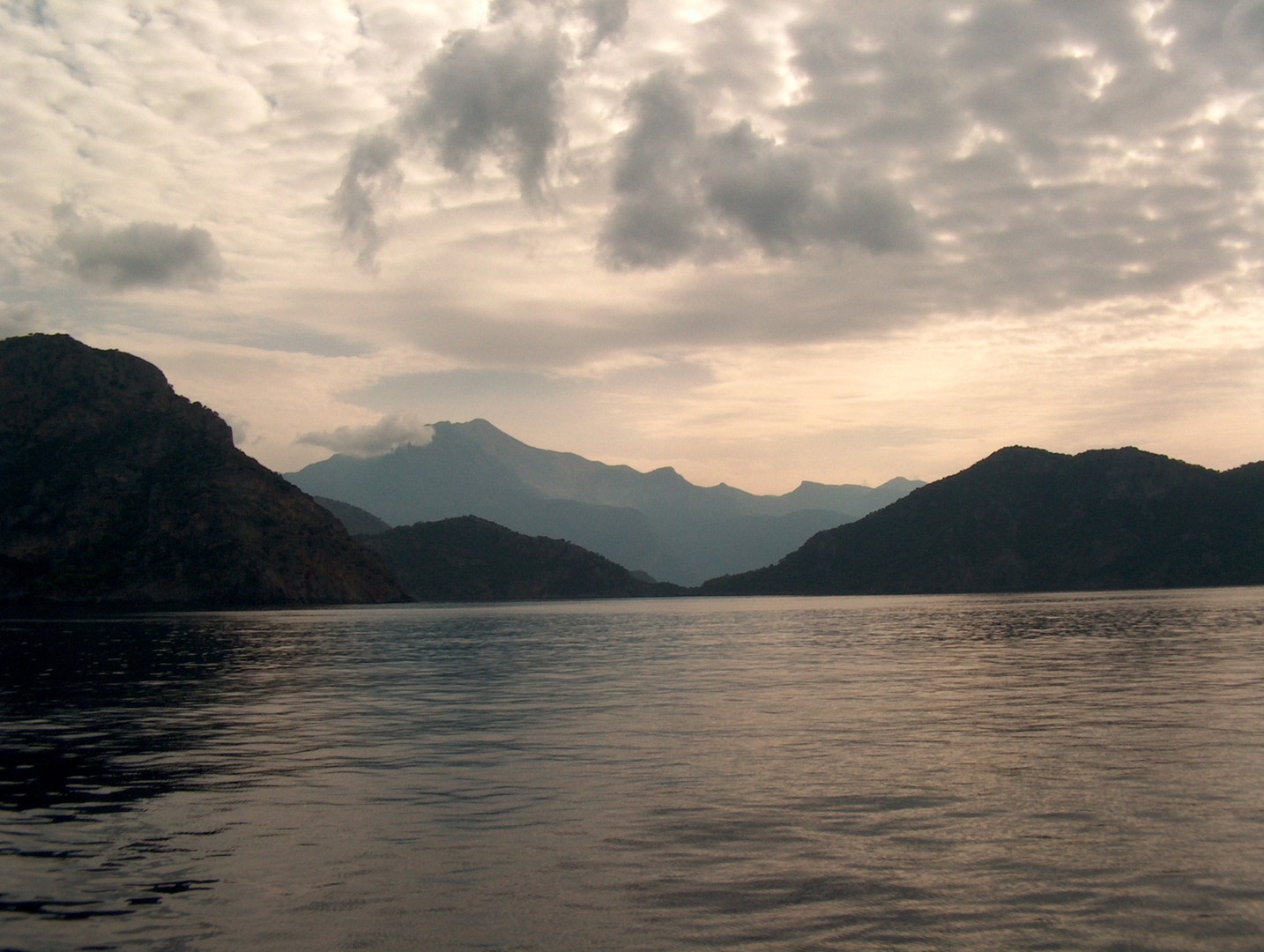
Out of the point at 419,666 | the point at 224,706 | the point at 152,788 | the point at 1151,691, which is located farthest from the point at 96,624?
the point at 1151,691

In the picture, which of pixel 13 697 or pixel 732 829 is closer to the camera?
pixel 732 829

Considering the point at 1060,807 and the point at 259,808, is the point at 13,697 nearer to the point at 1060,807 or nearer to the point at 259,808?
the point at 259,808

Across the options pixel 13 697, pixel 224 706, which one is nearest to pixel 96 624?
pixel 13 697

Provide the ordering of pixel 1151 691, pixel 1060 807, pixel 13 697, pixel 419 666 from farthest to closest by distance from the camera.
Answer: pixel 419 666
pixel 13 697
pixel 1151 691
pixel 1060 807

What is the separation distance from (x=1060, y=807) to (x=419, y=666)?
5755 cm

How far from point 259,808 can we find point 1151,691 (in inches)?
1634

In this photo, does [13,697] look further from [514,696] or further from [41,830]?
[41,830]

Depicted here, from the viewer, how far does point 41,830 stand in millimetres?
23000

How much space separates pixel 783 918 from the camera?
16.5 m

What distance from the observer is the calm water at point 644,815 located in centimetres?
1645

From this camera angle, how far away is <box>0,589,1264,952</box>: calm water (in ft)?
54.0

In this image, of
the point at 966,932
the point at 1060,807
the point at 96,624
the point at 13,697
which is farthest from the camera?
the point at 96,624

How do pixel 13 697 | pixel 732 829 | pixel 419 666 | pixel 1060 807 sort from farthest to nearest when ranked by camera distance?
1. pixel 419 666
2. pixel 13 697
3. pixel 1060 807
4. pixel 732 829

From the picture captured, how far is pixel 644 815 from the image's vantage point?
78.0 feet
